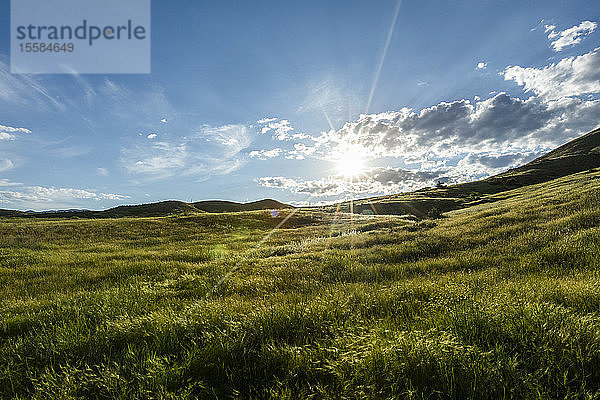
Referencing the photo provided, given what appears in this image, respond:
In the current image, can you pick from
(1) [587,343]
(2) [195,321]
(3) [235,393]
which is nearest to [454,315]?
(1) [587,343]

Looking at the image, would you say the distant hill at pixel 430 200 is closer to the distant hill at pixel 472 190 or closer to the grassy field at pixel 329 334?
the distant hill at pixel 472 190

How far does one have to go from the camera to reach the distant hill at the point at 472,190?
80.0 meters

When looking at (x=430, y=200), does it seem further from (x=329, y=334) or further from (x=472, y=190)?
(x=329, y=334)

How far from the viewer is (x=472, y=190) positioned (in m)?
112

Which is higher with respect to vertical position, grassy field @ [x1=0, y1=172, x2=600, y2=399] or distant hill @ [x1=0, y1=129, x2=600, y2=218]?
distant hill @ [x1=0, y1=129, x2=600, y2=218]

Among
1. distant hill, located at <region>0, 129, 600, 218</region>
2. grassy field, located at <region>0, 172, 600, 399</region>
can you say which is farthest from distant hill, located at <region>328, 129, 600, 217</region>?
grassy field, located at <region>0, 172, 600, 399</region>

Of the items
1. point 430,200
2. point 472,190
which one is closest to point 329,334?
point 430,200

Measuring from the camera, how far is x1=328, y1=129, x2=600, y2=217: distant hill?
8000 centimetres

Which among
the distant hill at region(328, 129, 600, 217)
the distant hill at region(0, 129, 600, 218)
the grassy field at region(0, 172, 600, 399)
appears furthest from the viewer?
the distant hill at region(0, 129, 600, 218)

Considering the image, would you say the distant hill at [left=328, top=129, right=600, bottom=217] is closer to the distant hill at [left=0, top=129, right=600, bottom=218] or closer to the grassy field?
the distant hill at [left=0, top=129, right=600, bottom=218]

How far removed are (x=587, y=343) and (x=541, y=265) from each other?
5346 mm

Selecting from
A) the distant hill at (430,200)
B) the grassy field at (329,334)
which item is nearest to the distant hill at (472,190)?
the distant hill at (430,200)

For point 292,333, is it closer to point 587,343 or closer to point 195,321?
point 195,321

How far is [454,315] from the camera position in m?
4.15
